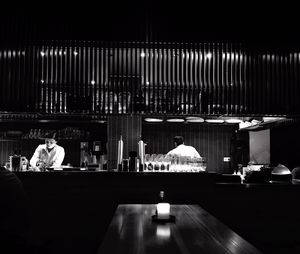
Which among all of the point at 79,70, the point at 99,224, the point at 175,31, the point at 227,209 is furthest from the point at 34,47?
the point at 227,209

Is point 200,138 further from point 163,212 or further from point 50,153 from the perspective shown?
point 163,212

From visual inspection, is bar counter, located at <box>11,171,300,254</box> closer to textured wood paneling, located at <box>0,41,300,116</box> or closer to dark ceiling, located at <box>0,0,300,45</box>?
textured wood paneling, located at <box>0,41,300,116</box>

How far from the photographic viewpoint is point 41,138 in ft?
25.7

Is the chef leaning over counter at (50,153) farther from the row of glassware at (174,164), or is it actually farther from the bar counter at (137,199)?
the row of glassware at (174,164)

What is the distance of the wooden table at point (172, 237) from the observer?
178 cm

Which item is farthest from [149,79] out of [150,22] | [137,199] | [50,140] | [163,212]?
[163,212]

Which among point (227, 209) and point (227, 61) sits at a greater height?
point (227, 61)

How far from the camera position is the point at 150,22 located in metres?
5.58

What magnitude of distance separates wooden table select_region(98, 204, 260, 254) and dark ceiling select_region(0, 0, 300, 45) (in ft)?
11.0

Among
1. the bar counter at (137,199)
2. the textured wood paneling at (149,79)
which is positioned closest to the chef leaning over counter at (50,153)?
the textured wood paneling at (149,79)

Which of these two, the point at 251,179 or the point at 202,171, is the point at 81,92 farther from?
the point at 251,179

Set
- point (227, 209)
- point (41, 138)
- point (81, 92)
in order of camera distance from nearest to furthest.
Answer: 1. point (227, 209)
2. point (81, 92)
3. point (41, 138)

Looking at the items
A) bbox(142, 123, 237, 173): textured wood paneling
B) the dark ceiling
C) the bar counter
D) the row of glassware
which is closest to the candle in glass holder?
the bar counter

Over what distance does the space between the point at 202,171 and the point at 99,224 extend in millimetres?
1477
